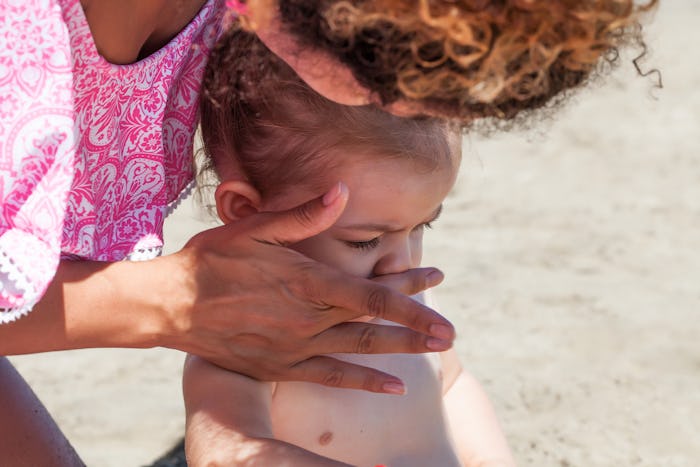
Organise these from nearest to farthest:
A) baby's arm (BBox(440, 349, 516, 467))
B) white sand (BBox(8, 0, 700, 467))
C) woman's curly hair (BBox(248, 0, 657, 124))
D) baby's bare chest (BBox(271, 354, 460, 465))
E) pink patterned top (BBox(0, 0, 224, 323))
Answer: woman's curly hair (BBox(248, 0, 657, 124)), pink patterned top (BBox(0, 0, 224, 323)), baby's bare chest (BBox(271, 354, 460, 465)), baby's arm (BBox(440, 349, 516, 467)), white sand (BBox(8, 0, 700, 467))

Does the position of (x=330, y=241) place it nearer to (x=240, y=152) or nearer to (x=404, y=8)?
(x=240, y=152)

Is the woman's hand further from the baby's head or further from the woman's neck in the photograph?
the woman's neck

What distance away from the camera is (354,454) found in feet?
5.87

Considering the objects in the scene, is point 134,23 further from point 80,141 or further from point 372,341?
point 372,341

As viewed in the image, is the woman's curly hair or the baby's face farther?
the baby's face

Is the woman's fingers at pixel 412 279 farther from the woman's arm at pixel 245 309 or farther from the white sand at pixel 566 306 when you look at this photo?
the white sand at pixel 566 306

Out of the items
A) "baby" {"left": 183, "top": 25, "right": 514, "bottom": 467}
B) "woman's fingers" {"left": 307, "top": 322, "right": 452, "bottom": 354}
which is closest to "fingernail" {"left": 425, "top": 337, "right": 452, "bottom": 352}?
"woman's fingers" {"left": 307, "top": 322, "right": 452, "bottom": 354}

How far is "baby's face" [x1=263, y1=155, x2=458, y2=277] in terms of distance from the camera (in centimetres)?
159

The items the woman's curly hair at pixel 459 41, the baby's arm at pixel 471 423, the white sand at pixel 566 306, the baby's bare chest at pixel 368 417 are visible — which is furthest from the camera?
the white sand at pixel 566 306

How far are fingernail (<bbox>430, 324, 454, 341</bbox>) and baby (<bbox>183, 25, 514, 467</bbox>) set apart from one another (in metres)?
0.13

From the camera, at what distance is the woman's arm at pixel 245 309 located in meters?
1.54

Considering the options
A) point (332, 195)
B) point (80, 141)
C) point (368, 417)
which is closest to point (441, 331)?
point (332, 195)

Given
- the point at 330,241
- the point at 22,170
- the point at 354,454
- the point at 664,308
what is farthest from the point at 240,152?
the point at 664,308

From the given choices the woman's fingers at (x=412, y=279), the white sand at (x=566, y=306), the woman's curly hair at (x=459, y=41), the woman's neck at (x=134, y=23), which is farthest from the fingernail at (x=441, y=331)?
the woman's neck at (x=134, y=23)
